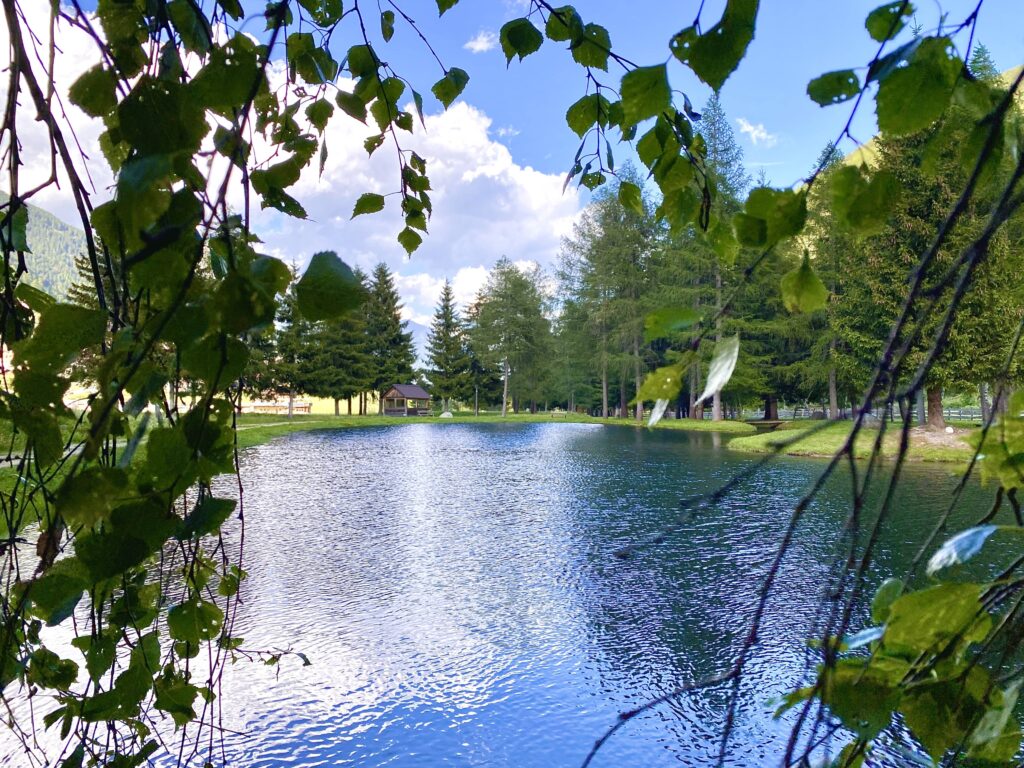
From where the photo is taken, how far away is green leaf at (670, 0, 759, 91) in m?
0.46

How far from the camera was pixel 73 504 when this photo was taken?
37cm

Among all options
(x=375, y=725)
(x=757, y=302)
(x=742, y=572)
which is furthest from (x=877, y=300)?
(x=375, y=725)

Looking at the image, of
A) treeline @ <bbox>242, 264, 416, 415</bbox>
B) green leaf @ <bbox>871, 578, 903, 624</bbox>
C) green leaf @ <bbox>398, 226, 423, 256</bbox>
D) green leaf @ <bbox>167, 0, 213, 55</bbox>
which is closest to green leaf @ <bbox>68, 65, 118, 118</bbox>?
green leaf @ <bbox>167, 0, 213, 55</bbox>

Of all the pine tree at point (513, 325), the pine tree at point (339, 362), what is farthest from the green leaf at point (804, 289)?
the pine tree at point (513, 325)

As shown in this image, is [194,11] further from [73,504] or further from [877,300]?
[877,300]

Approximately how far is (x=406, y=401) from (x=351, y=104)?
40.2 metres

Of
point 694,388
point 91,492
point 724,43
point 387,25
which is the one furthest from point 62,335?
point 694,388

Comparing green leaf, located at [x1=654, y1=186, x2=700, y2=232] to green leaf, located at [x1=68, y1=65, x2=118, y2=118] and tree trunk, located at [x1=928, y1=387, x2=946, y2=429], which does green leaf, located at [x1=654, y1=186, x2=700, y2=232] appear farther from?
tree trunk, located at [x1=928, y1=387, x2=946, y2=429]

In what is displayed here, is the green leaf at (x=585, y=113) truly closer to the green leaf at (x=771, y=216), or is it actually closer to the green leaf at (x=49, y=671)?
the green leaf at (x=771, y=216)

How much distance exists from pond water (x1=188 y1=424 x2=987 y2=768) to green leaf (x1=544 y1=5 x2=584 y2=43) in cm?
68

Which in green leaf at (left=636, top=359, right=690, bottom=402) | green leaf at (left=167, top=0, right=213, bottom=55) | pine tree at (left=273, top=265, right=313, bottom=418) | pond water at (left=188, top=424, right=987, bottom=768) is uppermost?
pine tree at (left=273, top=265, right=313, bottom=418)

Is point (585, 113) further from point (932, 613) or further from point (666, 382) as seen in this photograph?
point (932, 613)

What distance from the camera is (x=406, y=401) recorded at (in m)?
40.5

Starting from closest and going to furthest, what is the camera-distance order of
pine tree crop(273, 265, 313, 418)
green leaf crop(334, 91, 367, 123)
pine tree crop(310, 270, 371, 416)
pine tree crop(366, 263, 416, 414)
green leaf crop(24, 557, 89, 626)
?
green leaf crop(24, 557, 89, 626), green leaf crop(334, 91, 367, 123), pine tree crop(273, 265, 313, 418), pine tree crop(310, 270, 371, 416), pine tree crop(366, 263, 416, 414)
